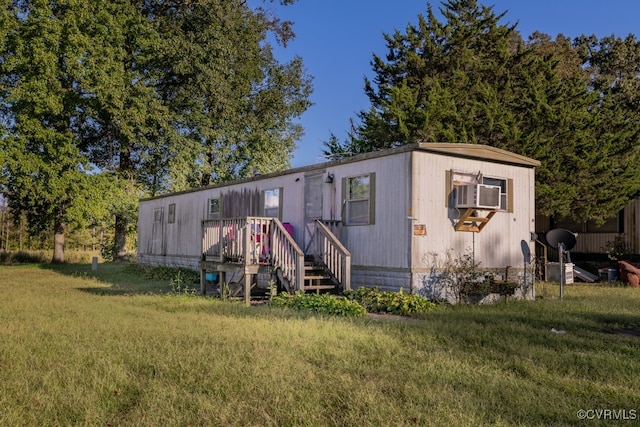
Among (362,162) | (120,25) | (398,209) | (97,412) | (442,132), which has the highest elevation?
(120,25)

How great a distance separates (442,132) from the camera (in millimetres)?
17703

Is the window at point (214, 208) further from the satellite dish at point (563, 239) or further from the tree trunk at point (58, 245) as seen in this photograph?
the tree trunk at point (58, 245)

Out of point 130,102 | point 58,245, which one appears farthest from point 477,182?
point 58,245

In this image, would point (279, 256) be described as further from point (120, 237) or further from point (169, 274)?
point (120, 237)

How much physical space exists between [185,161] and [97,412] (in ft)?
76.5

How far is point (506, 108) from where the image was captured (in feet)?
63.4

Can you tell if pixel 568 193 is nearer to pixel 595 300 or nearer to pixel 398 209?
pixel 595 300

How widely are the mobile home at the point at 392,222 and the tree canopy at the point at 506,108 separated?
5.56 metres

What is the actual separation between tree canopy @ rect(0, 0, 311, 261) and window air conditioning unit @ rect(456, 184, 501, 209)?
702 inches

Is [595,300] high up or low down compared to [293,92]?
down

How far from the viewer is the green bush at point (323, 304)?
8531 mm

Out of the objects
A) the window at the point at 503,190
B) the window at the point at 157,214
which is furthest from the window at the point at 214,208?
the window at the point at 503,190

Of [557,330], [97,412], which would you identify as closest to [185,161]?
[557,330]

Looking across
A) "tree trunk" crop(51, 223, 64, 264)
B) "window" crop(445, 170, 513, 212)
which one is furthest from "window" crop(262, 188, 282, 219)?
"tree trunk" crop(51, 223, 64, 264)
